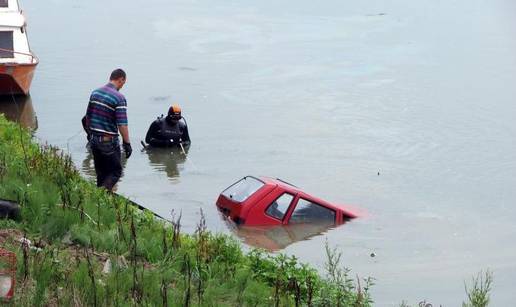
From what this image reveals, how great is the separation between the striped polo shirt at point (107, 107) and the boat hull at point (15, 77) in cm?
1541

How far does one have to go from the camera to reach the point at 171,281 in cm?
835

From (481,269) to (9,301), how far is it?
35.6 ft

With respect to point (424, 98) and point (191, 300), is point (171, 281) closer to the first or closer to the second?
point (191, 300)

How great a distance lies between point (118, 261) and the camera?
27.5 ft

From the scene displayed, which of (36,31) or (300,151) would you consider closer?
(300,151)

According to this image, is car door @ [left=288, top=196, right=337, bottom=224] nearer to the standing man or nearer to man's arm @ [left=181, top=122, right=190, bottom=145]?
the standing man

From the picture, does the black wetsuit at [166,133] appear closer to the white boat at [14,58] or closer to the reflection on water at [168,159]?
the reflection on water at [168,159]

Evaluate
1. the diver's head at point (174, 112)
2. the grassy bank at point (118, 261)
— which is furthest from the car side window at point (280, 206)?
the grassy bank at point (118, 261)

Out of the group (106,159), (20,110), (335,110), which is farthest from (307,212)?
(20,110)

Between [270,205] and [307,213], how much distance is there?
2.57 ft

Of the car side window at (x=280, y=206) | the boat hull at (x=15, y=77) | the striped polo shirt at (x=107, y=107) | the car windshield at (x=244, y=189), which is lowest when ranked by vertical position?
the car side window at (x=280, y=206)

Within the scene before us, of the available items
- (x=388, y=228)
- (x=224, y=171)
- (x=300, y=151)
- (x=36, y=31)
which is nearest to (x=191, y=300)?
(x=388, y=228)

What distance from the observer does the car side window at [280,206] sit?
56.2ft

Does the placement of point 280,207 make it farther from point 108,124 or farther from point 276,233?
point 108,124
